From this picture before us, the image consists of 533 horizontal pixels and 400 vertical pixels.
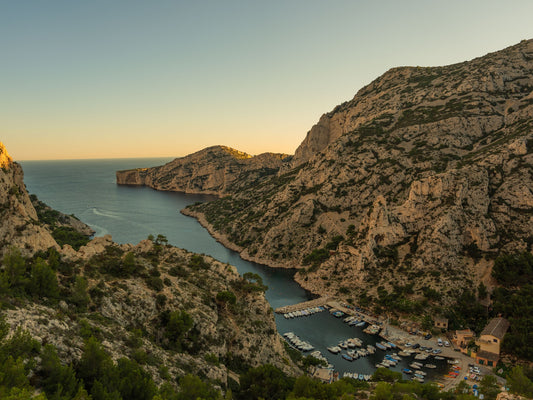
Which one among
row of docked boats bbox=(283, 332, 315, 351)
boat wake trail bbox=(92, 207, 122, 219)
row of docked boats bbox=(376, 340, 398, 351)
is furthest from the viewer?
boat wake trail bbox=(92, 207, 122, 219)

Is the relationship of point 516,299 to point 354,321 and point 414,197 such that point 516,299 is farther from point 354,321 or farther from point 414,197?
point 414,197

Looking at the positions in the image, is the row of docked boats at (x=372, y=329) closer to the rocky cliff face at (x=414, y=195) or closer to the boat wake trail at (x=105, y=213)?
the rocky cliff face at (x=414, y=195)

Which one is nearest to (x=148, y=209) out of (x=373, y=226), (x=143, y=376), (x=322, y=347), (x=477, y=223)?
(x=373, y=226)

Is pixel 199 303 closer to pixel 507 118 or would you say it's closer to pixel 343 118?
pixel 507 118

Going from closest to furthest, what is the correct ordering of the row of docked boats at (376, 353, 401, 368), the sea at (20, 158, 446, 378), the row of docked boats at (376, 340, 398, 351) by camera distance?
the row of docked boats at (376, 353, 401, 368)
the row of docked boats at (376, 340, 398, 351)
the sea at (20, 158, 446, 378)

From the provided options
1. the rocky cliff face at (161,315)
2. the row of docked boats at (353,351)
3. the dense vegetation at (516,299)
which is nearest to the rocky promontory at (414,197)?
the dense vegetation at (516,299)

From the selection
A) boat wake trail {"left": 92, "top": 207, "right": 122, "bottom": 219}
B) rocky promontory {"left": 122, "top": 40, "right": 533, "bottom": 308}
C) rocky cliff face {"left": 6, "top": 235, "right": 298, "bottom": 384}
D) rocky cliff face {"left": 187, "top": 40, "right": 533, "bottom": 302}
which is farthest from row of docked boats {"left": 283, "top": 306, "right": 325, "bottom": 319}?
boat wake trail {"left": 92, "top": 207, "right": 122, "bottom": 219}

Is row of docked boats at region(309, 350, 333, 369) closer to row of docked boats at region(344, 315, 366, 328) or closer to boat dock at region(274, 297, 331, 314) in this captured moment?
row of docked boats at region(344, 315, 366, 328)
